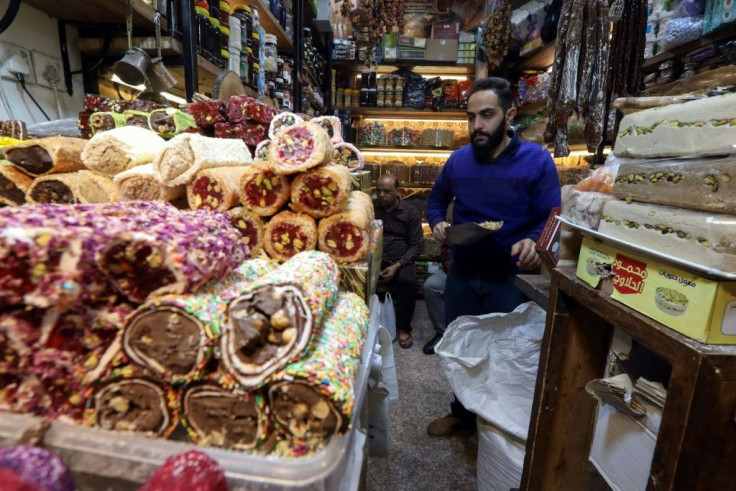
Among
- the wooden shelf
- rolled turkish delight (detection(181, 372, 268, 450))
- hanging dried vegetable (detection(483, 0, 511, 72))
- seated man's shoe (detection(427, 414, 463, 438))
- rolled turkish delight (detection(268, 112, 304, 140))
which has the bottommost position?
seated man's shoe (detection(427, 414, 463, 438))

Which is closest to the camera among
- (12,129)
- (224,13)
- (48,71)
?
(12,129)

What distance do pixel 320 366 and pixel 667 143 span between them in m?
0.80

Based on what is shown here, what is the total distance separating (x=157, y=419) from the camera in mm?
602

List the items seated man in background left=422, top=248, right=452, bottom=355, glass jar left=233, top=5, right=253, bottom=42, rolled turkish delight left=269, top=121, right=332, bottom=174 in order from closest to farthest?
rolled turkish delight left=269, top=121, right=332, bottom=174 < glass jar left=233, top=5, right=253, bottom=42 < seated man in background left=422, top=248, right=452, bottom=355

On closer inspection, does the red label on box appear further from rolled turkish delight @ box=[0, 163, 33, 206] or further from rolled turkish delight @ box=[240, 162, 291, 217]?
rolled turkish delight @ box=[0, 163, 33, 206]

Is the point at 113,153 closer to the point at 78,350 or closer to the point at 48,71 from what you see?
the point at 78,350

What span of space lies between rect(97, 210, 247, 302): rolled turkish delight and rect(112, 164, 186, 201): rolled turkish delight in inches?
22.7

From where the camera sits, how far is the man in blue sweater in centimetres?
190

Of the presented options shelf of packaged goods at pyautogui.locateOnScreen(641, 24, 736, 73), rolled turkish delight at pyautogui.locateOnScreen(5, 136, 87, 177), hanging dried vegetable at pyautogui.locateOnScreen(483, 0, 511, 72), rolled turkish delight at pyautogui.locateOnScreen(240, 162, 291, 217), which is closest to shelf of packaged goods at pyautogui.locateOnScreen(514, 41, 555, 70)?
hanging dried vegetable at pyautogui.locateOnScreen(483, 0, 511, 72)

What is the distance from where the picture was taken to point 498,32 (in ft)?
12.3

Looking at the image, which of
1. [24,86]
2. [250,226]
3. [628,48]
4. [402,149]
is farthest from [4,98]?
[402,149]

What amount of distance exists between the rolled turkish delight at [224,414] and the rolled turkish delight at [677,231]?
76 centimetres

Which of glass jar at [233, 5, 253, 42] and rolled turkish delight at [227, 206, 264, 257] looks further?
glass jar at [233, 5, 253, 42]

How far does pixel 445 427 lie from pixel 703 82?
6.59 feet
